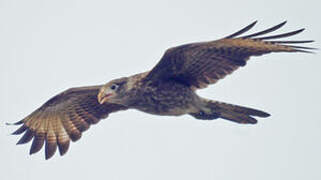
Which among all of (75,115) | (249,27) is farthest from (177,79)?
(75,115)

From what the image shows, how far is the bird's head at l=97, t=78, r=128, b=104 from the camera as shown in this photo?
32.8 feet

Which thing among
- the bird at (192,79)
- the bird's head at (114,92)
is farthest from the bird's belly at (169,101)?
the bird's head at (114,92)

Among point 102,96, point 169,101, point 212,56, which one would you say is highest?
point 212,56

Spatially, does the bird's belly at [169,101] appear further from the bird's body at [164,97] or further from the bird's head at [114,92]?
the bird's head at [114,92]

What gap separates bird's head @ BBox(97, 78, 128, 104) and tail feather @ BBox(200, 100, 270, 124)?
3.53 ft

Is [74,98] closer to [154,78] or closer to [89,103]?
[89,103]

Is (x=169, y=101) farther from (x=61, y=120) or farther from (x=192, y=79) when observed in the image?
(x=61, y=120)

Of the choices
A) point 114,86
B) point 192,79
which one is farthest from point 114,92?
point 192,79

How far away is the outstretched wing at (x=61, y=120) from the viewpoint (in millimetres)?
10883

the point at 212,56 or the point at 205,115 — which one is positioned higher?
the point at 212,56

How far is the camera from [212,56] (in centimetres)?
962

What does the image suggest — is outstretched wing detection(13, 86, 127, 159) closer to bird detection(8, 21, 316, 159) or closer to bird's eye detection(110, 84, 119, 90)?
bird detection(8, 21, 316, 159)

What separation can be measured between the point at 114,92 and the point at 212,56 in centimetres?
138

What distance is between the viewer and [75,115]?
11.1 metres
